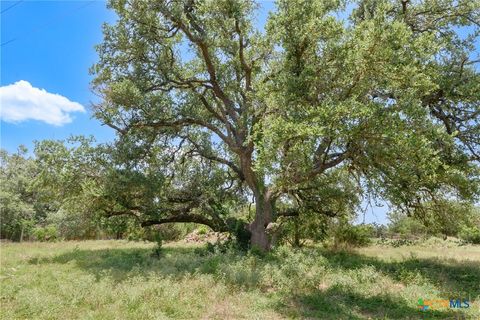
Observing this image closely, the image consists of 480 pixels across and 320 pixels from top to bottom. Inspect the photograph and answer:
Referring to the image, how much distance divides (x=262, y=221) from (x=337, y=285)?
7.34 m

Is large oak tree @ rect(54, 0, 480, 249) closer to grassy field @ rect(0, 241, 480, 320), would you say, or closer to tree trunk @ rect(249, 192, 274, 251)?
tree trunk @ rect(249, 192, 274, 251)

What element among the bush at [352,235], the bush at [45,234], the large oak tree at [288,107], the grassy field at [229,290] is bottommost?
the grassy field at [229,290]

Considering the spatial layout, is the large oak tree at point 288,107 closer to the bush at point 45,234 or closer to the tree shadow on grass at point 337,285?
the tree shadow on grass at point 337,285

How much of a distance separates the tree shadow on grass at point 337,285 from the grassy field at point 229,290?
3cm

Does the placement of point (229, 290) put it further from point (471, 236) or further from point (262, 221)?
point (471, 236)

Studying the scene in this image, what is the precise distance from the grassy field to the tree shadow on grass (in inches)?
1.1

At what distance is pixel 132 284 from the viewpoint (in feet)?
34.5

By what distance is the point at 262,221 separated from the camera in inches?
722

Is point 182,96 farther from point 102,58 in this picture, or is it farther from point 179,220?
point 179,220

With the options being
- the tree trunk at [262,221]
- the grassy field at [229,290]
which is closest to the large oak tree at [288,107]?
the tree trunk at [262,221]

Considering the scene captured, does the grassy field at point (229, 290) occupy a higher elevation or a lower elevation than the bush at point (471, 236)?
lower

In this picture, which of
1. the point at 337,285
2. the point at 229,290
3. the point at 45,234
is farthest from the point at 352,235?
the point at 45,234

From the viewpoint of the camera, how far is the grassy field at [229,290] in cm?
852

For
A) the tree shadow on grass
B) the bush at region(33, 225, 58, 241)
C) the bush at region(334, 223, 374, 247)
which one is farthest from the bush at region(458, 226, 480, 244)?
the bush at region(33, 225, 58, 241)
